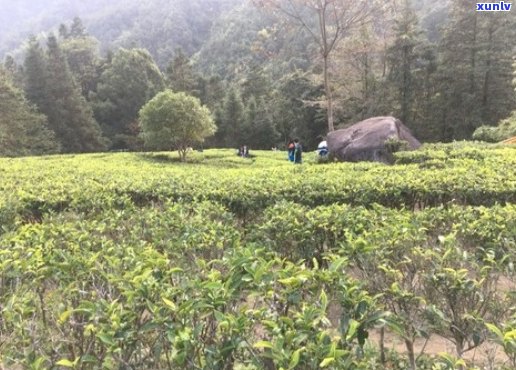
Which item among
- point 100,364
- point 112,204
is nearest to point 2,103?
point 112,204

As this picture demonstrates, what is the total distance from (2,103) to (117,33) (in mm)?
82340

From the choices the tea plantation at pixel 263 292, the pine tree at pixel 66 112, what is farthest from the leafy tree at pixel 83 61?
the tea plantation at pixel 263 292

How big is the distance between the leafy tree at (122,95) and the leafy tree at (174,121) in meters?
18.2

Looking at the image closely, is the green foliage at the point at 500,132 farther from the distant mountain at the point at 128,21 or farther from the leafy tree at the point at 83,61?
the distant mountain at the point at 128,21

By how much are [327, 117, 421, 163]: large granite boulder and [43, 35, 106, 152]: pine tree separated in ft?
81.7

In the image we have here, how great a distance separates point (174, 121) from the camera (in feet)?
66.5

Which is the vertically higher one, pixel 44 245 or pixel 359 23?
pixel 359 23

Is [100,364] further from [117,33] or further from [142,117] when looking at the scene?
[117,33]

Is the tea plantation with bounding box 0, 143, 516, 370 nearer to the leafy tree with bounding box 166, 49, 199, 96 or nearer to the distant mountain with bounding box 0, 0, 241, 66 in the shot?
the leafy tree with bounding box 166, 49, 199, 96

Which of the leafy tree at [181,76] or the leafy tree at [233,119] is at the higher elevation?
the leafy tree at [181,76]

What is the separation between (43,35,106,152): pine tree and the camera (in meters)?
33.4

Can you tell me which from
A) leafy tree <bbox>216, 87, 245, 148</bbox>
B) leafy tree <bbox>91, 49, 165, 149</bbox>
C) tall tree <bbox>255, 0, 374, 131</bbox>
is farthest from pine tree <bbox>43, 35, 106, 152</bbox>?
tall tree <bbox>255, 0, 374, 131</bbox>

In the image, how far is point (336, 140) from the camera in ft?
51.3

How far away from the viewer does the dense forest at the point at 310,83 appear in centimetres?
2278
